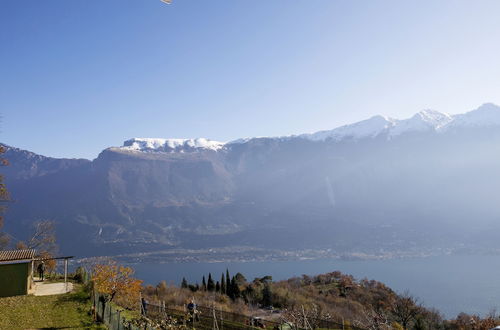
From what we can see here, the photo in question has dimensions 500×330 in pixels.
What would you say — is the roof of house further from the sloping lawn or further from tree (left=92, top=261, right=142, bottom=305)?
tree (left=92, top=261, right=142, bottom=305)

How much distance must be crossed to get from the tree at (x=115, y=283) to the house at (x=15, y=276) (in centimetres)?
443

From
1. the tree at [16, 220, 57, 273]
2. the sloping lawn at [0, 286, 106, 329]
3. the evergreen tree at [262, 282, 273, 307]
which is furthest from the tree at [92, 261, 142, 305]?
the evergreen tree at [262, 282, 273, 307]

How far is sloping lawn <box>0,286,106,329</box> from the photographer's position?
788 inches

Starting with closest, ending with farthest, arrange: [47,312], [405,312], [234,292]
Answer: [47,312]
[405,312]
[234,292]

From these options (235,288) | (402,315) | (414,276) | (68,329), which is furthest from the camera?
(414,276)


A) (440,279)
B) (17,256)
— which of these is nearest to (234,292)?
(17,256)

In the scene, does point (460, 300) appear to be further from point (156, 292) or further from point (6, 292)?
point (6, 292)

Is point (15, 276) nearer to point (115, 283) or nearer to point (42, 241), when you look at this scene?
point (115, 283)

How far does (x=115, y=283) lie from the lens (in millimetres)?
29328

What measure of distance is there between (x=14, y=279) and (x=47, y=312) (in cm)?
549

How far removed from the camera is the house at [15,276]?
25328 mm

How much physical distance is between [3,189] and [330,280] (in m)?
81.1

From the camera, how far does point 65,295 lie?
2644 centimetres

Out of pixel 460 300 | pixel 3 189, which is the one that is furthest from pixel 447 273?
pixel 3 189
